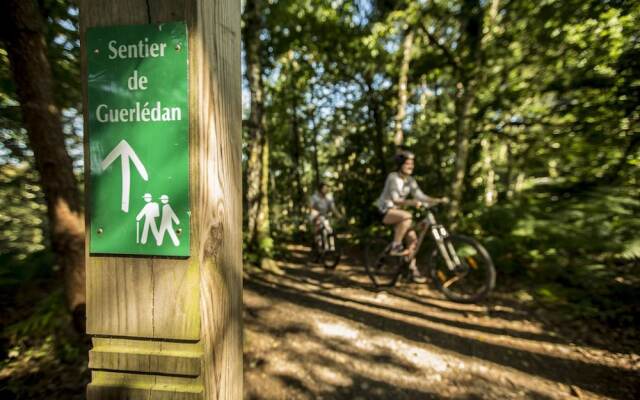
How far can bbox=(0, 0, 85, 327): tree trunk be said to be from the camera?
3.35 metres

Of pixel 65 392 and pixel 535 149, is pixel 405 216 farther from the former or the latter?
pixel 65 392

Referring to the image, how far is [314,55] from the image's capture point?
1154cm

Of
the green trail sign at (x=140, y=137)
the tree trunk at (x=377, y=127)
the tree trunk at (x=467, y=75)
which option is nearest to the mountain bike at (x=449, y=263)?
the tree trunk at (x=467, y=75)

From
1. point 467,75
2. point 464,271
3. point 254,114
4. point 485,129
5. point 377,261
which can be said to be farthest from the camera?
point 485,129

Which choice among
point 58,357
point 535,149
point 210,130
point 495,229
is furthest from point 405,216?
point 58,357

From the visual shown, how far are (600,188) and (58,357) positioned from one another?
7586 millimetres

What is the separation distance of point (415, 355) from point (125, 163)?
338 centimetres

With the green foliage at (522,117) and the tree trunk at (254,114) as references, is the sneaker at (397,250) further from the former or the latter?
the tree trunk at (254,114)

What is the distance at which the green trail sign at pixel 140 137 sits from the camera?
1006 millimetres

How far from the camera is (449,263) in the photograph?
15.6ft

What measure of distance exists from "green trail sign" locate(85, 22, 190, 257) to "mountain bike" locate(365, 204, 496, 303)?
14.7 ft

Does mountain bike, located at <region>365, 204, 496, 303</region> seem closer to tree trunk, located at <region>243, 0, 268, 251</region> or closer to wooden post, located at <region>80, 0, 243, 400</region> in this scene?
tree trunk, located at <region>243, 0, 268, 251</region>

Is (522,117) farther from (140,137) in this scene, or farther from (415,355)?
(140,137)

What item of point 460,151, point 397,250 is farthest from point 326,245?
point 460,151
